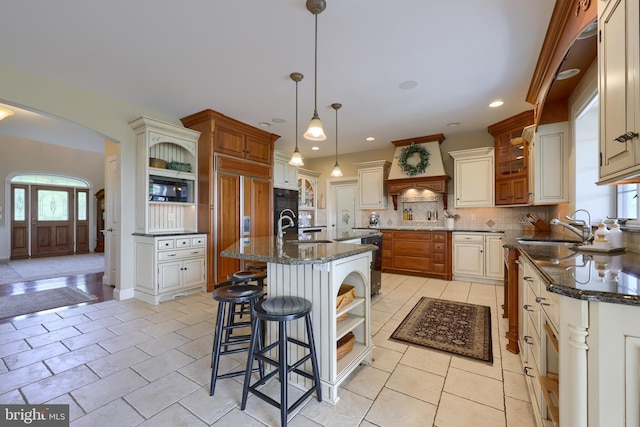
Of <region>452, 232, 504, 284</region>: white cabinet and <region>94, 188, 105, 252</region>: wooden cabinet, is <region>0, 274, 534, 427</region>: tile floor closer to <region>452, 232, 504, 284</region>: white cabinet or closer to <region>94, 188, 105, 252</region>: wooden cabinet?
<region>452, 232, 504, 284</region>: white cabinet

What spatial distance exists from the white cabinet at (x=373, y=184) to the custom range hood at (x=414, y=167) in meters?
0.19

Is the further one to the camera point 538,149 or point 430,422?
point 538,149

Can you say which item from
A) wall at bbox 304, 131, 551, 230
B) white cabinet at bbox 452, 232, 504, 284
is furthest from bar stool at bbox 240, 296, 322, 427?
wall at bbox 304, 131, 551, 230

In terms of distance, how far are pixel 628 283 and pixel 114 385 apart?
282 cm

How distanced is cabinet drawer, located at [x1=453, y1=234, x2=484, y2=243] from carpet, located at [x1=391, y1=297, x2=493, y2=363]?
1.51m

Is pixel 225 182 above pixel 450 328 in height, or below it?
above

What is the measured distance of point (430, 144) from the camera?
5.20 m

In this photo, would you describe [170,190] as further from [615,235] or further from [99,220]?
[99,220]

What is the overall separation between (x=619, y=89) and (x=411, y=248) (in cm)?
397

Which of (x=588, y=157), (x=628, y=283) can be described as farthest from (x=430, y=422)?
(x=588, y=157)

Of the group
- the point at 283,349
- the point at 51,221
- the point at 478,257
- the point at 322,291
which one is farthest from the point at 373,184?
the point at 51,221

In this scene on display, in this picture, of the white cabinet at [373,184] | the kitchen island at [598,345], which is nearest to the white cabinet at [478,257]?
the white cabinet at [373,184]

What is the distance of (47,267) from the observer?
5.80m

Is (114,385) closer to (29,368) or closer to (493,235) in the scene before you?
(29,368)
